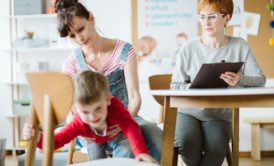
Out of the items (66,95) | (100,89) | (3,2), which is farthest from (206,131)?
(3,2)

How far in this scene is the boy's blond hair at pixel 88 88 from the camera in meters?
1.43

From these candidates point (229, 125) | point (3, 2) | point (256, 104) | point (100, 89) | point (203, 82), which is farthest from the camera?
point (3, 2)

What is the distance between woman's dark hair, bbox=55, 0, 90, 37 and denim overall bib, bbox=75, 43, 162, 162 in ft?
0.76

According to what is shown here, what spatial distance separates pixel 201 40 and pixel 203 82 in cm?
49

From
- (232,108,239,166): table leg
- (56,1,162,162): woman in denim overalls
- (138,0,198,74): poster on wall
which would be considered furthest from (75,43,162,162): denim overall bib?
(138,0,198,74): poster on wall

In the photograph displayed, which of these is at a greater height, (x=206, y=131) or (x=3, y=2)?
(x=3, y=2)

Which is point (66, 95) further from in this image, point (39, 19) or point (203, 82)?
point (39, 19)

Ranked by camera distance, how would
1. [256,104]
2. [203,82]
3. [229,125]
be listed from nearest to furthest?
[256,104] < [203,82] < [229,125]

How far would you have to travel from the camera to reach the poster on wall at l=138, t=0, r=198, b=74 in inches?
162

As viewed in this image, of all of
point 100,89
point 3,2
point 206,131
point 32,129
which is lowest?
point 206,131

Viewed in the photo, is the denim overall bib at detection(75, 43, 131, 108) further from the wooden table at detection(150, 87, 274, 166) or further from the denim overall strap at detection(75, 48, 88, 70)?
the wooden table at detection(150, 87, 274, 166)

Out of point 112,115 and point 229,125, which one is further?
point 229,125

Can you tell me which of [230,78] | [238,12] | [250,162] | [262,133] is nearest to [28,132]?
[230,78]

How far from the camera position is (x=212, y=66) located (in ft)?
5.37
